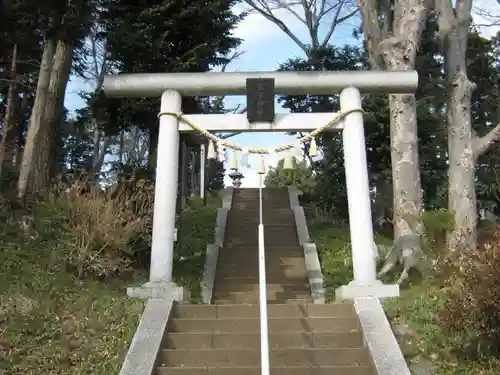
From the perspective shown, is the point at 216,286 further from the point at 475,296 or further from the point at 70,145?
the point at 70,145

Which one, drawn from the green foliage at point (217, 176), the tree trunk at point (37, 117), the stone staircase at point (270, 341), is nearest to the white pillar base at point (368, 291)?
the stone staircase at point (270, 341)

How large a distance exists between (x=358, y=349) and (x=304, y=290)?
394 cm

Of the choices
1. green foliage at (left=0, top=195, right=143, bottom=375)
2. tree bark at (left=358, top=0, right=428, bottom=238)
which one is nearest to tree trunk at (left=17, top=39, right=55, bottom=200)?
green foliage at (left=0, top=195, right=143, bottom=375)

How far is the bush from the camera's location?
257 inches

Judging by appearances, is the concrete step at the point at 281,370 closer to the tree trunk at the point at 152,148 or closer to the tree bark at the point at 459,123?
the tree bark at the point at 459,123

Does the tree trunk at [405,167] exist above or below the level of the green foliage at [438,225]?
above

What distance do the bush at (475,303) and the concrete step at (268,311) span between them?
159cm

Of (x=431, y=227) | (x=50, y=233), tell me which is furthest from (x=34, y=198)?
(x=431, y=227)

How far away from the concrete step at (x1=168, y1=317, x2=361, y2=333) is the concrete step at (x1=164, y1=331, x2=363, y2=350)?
0.17 m

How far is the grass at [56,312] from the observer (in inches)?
287

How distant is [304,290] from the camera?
448 inches

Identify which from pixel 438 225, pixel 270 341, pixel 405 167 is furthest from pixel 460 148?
pixel 270 341

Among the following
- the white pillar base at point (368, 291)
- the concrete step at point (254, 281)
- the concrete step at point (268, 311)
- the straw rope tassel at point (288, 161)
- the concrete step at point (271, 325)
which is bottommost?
the concrete step at point (271, 325)

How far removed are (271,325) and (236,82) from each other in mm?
4105
